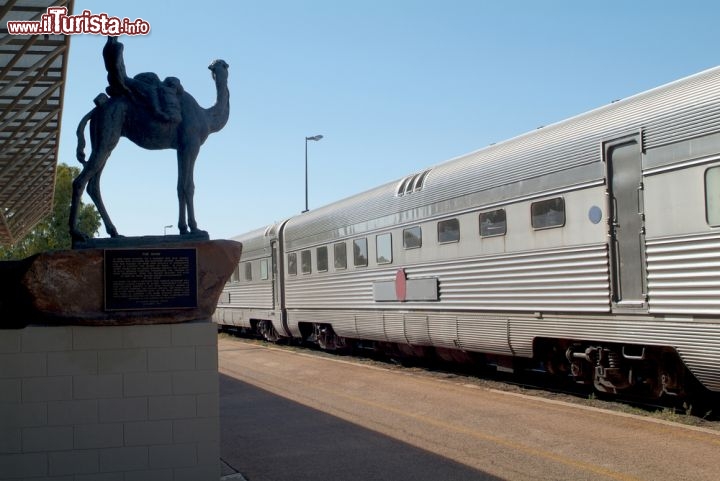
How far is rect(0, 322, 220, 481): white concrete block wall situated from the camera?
20.8ft

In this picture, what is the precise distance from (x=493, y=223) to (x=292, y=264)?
394 inches

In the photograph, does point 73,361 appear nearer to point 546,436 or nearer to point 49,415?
point 49,415

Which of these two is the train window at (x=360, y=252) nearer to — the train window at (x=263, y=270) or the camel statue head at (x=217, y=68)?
the train window at (x=263, y=270)

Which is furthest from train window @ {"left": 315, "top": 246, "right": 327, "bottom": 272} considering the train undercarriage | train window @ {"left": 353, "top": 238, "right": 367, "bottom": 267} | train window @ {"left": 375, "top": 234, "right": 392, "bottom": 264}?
the train undercarriage

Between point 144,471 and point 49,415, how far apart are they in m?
0.85

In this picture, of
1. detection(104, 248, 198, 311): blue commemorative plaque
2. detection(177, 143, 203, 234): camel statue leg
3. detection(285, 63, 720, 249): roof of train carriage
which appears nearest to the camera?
detection(104, 248, 198, 311): blue commemorative plaque

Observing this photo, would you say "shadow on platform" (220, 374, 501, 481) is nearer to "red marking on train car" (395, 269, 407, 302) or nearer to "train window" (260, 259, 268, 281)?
"red marking on train car" (395, 269, 407, 302)

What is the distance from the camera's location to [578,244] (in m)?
10.6

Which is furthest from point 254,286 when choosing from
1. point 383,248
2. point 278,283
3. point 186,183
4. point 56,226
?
point 56,226

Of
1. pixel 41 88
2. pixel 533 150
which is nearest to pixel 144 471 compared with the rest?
pixel 533 150

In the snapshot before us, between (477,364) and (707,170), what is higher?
(707,170)

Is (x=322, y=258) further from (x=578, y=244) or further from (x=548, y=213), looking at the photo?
(x=578, y=244)

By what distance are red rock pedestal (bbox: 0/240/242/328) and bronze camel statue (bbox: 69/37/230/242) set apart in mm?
507

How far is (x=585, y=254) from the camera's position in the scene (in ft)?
34.3
